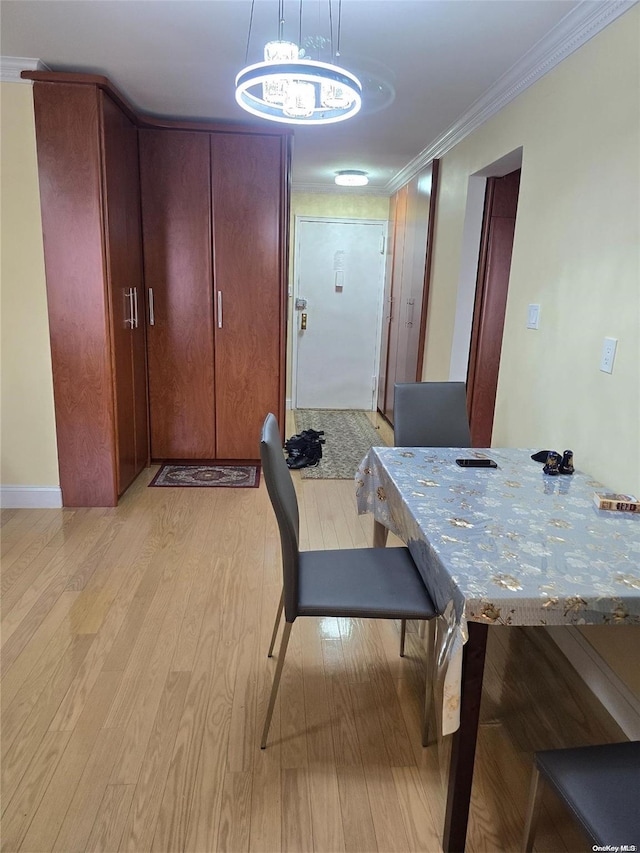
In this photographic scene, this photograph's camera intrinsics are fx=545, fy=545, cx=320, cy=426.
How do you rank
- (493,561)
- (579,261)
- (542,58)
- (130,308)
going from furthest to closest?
(130,308), (542,58), (579,261), (493,561)

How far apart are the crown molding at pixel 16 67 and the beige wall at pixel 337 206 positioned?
3098 mm

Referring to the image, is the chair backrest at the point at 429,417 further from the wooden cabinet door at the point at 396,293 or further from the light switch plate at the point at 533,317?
the wooden cabinet door at the point at 396,293

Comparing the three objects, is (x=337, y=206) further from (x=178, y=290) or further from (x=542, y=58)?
(x=542, y=58)

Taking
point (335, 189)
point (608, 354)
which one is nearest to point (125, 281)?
point (608, 354)

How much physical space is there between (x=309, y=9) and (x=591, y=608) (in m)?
2.31

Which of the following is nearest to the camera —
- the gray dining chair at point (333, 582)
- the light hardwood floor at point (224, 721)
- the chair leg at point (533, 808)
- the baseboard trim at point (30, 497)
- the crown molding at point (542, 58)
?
the chair leg at point (533, 808)

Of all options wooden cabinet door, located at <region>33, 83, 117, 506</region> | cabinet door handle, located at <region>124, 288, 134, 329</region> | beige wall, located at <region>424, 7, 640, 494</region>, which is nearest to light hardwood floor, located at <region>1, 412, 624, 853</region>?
wooden cabinet door, located at <region>33, 83, 117, 506</region>

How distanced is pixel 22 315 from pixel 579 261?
281 cm

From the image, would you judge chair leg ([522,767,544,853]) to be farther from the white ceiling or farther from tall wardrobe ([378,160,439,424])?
tall wardrobe ([378,160,439,424])

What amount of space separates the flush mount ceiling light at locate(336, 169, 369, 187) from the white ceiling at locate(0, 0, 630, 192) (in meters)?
1.64

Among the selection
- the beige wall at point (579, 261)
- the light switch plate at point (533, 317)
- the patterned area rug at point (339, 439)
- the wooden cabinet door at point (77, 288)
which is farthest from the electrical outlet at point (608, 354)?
the wooden cabinet door at point (77, 288)

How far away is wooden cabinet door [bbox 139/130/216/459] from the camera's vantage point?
351 cm

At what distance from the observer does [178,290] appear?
3688mm

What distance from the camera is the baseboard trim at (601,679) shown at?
1721mm
